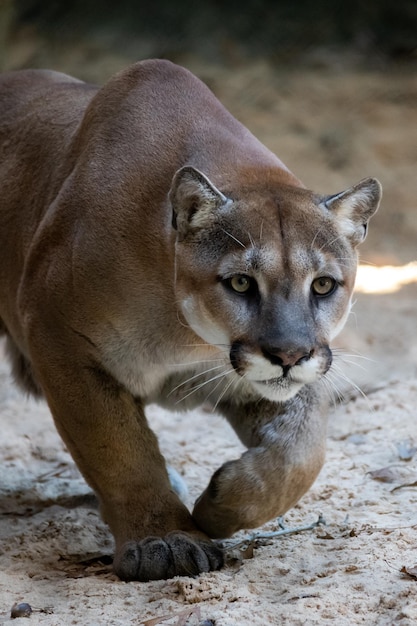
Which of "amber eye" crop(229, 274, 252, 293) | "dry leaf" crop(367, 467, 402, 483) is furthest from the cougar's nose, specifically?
"dry leaf" crop(367, 467, 402, 483)

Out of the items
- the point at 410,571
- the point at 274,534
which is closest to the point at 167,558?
the point at 274,534

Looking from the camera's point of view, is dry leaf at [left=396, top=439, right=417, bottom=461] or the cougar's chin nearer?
the cougar's chin

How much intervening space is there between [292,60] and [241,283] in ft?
24.1

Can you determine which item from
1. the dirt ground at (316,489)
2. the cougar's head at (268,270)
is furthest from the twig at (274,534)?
the cougar's head at (268,270)

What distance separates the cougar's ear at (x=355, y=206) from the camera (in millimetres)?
3863

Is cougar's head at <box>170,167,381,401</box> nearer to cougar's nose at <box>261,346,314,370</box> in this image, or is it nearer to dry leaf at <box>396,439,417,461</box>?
cougar's nose at <box>261,346,314,370</box>

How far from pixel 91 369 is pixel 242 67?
6929mm

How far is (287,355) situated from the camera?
11.2 feet

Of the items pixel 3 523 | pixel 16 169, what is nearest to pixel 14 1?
pixel 16 169

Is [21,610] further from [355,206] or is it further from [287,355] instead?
[355,206]

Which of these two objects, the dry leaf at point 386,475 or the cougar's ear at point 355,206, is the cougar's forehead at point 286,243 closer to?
the cougar's ear at point 355,206

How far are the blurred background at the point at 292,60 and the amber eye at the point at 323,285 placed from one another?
4381 mm

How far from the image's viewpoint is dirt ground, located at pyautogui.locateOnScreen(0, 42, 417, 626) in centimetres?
343

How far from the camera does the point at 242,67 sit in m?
10.5
